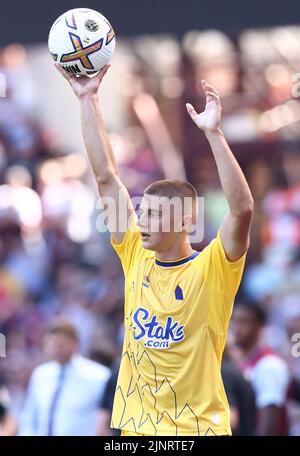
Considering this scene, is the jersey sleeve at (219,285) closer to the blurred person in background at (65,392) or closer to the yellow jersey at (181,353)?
the yellow jersey at (181,353)

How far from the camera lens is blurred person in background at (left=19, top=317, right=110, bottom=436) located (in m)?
8.95

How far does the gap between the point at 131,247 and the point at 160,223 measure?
1.17 ft

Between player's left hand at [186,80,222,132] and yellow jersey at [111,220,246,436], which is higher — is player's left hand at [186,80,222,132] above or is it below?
above

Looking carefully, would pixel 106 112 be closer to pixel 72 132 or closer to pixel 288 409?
pixel 72 132

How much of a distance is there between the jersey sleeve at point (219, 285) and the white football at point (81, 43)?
4.16ft

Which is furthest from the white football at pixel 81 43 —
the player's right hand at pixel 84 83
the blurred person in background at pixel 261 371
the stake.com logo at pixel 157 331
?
the blurred person in background at pixel 261 371

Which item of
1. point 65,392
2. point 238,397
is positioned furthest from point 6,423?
point 238,397

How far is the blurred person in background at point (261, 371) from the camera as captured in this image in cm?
880

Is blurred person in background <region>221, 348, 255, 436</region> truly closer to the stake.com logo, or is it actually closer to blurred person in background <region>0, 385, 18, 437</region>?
blurred person in background <region>0, 385, 18, 437</region>

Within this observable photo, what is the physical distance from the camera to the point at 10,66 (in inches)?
769

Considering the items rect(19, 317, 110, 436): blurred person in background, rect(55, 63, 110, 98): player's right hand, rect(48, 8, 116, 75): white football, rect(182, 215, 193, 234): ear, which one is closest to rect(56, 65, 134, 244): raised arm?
rect(55, 63, 110, 98): player's right hand

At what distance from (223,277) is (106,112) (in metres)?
15.7

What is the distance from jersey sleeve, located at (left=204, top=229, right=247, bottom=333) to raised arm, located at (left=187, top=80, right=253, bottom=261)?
3.5 inches

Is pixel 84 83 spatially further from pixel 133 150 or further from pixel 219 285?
pixel 133 150
